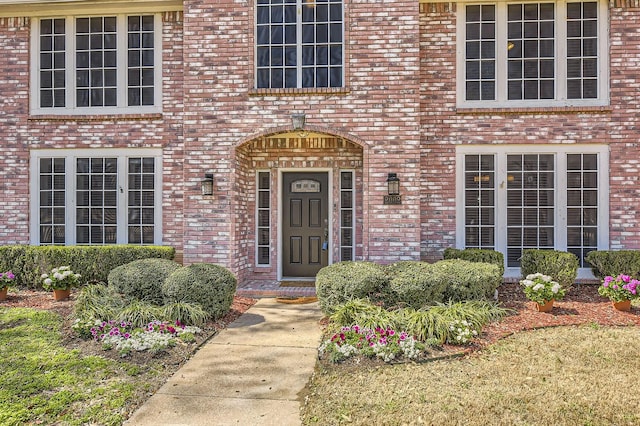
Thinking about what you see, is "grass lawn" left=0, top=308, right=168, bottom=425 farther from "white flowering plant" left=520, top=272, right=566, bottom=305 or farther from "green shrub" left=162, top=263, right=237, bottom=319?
"white flowering plant" left=520, top=272, right=566, bottom=305

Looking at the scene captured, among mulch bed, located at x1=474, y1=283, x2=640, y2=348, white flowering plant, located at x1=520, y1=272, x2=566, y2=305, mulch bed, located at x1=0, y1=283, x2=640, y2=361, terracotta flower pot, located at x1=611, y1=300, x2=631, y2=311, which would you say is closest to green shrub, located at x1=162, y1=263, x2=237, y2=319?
mulch bed, located at x1=0, y1=283, x2=640, y2=361

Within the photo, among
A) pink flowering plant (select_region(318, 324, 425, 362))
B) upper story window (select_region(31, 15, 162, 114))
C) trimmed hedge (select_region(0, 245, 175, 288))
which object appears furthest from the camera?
upper story window (select_region(31, 15, 162, 114))

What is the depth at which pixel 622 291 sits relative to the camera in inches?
241

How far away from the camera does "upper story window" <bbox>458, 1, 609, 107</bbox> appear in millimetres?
7820

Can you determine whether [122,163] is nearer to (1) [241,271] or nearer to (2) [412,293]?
(1) [241,271]

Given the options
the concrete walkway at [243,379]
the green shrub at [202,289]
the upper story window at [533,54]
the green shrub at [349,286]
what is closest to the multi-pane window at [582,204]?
the upper story window at [533,54]

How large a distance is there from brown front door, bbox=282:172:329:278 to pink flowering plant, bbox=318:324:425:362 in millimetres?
3641

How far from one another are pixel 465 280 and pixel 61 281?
6.51m

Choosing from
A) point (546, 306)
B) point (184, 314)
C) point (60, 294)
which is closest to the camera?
point (184, 314)

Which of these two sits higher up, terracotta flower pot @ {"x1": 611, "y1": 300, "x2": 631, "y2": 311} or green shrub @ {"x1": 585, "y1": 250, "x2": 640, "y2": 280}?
green shrub @ {"x1": 585, "y1": 250, "x2": 640, "y2": 280}

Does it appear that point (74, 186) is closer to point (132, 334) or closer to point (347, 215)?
point (132, 334)

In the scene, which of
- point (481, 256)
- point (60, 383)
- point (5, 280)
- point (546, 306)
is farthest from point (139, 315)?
point (546, 306)

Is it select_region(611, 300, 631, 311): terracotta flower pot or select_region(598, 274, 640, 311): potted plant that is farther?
select_region(611, 300, 631, 311): terracotta flower pot

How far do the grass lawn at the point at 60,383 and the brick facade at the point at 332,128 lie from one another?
10.2 feet
